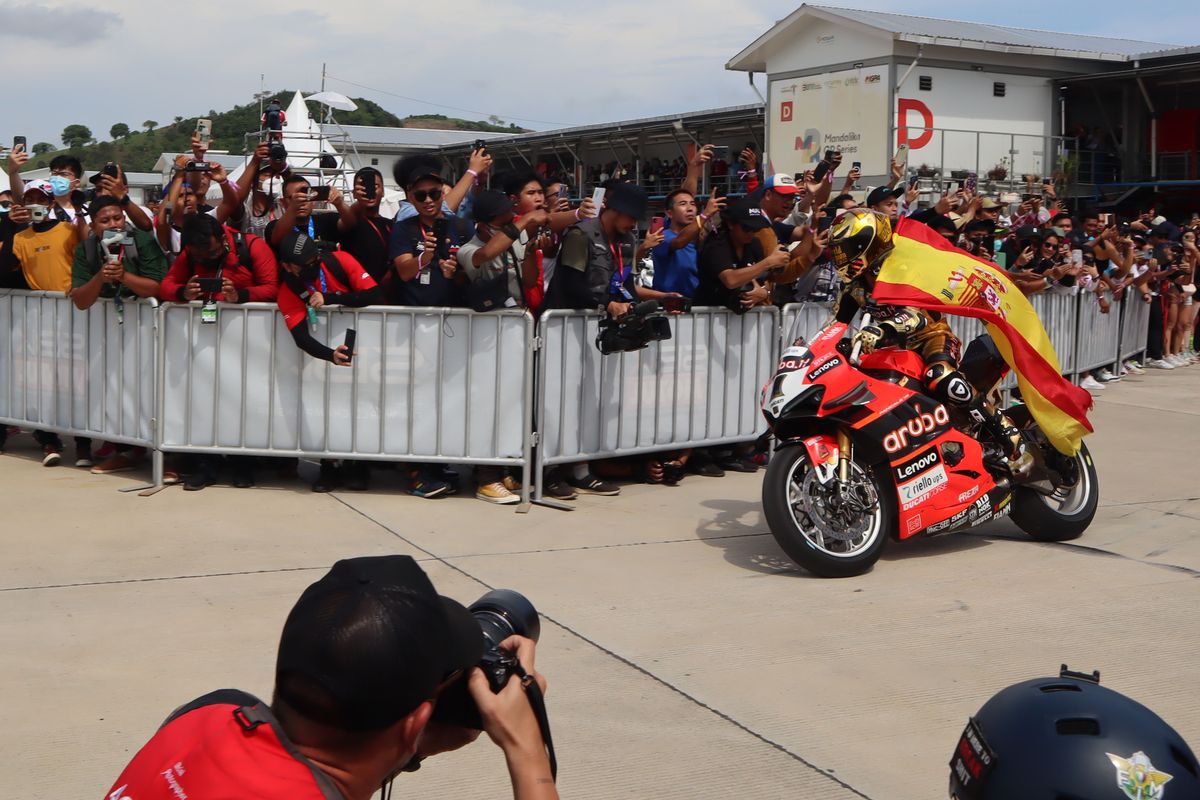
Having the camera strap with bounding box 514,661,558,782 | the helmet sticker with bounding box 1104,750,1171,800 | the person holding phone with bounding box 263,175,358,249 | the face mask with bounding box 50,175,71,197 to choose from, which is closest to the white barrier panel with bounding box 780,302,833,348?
the person holding phone with bounding box 263,175,358,249

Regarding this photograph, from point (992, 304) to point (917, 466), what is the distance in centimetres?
96

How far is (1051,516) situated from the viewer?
23.1 ft

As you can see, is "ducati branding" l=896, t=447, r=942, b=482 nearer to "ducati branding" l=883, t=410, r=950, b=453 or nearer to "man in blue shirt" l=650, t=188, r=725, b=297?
"ducati branding" l=883, t=410, r=950, b=453

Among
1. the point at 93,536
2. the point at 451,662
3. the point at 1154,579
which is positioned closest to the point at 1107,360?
the point at 1154,579

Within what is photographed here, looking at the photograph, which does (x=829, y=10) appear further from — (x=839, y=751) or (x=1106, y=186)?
(x=839, y=751)

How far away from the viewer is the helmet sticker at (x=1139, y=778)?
1.74 meters

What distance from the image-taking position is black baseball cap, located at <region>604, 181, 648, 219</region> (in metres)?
7.93

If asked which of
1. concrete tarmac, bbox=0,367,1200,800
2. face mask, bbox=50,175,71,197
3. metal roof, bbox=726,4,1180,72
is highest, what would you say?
metal roof, bbox=726,4,1180,72

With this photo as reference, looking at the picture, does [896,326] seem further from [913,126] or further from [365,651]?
[913,126]

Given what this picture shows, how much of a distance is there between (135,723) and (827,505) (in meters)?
3.44

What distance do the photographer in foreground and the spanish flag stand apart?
199 inches

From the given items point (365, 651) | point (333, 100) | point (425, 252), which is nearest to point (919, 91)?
point (333, 100)

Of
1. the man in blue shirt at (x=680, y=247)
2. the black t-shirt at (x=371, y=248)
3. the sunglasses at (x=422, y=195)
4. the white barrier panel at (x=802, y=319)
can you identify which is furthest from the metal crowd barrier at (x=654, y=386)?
the black t-shirt at (x=371, y=248)

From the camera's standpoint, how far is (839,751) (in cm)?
427
